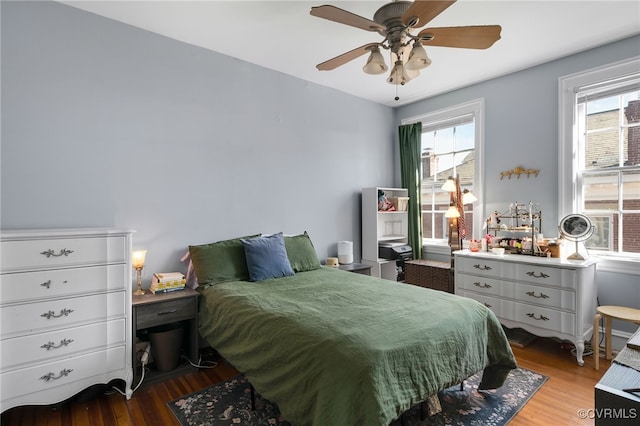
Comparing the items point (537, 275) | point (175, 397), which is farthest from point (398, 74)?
point (175, 397)

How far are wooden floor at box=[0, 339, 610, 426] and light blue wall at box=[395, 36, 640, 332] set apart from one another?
2.55 ft

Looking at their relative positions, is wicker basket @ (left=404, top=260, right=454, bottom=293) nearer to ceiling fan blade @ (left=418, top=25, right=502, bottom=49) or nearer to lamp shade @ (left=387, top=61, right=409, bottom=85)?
lamp shade @ (left=387, top=61, right=409, bottom=85)

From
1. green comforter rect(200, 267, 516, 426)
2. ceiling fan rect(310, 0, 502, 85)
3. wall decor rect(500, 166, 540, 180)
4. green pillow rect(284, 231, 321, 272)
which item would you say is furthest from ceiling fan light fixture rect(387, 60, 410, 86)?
wall decor rect(500, 166, 540, 180)

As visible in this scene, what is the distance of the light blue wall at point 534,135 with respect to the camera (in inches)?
115

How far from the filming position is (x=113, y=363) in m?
2.15

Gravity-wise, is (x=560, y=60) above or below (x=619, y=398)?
above

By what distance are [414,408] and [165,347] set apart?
6.03 feet

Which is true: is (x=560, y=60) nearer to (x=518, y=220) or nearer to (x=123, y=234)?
(x=518, y=220)

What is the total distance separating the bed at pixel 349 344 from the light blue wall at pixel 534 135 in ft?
5.59

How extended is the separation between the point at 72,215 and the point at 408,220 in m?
3.69

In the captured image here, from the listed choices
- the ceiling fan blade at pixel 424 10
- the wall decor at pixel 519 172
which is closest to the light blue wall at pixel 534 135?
the wall decor at pixel 519 172

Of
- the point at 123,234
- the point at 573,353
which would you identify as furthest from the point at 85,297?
the point at 573,353

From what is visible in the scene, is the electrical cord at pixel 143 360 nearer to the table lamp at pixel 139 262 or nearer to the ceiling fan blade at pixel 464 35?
the table lamp at pixel 139 262

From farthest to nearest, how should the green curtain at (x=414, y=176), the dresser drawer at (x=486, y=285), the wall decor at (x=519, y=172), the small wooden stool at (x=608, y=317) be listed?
the green curtain at (x=414, y=176) → the wall decor at (x=519, y=172) → the dresser drawer at (x=486, y=285) → the small wooden stool at (x=608, y=317)
